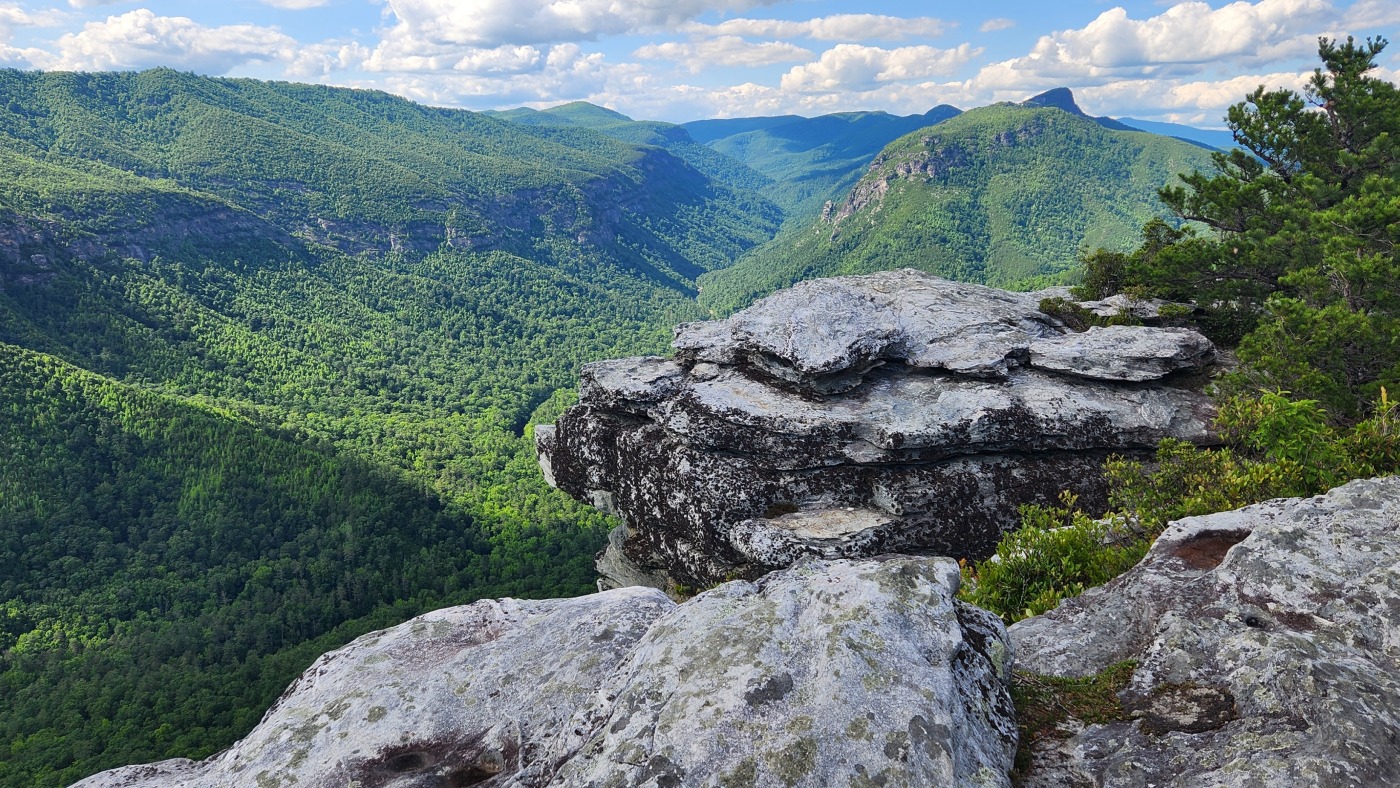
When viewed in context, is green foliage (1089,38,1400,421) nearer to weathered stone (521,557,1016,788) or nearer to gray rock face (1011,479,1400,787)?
gray rock face (1011,479,1400,787)

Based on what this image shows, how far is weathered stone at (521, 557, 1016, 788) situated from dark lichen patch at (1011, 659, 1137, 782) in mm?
330

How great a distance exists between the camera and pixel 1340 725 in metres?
6.52

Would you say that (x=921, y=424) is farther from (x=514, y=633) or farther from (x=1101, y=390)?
(x=514, y=633)

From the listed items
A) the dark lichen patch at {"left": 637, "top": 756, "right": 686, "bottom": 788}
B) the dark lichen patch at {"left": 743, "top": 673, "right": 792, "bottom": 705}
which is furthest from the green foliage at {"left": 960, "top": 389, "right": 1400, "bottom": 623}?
the dark lichen patch at {"left": 637, "top": 756, "right": 686, "bottom": 788}

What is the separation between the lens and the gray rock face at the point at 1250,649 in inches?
258

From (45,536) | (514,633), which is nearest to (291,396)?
(45,536)

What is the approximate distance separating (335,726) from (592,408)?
590 inches

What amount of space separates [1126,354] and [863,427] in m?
8.30

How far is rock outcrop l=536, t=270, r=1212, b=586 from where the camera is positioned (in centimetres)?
1889

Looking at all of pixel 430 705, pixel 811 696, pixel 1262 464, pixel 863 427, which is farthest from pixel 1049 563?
pixel 430 705

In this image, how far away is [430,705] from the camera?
9508 millimetres

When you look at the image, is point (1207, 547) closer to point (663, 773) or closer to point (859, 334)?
point (859, 334)

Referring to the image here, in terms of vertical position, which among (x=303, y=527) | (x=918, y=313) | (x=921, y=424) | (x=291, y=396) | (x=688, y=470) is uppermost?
(x=918, y=313)

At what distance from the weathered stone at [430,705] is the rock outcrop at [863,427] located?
8.25 metres
